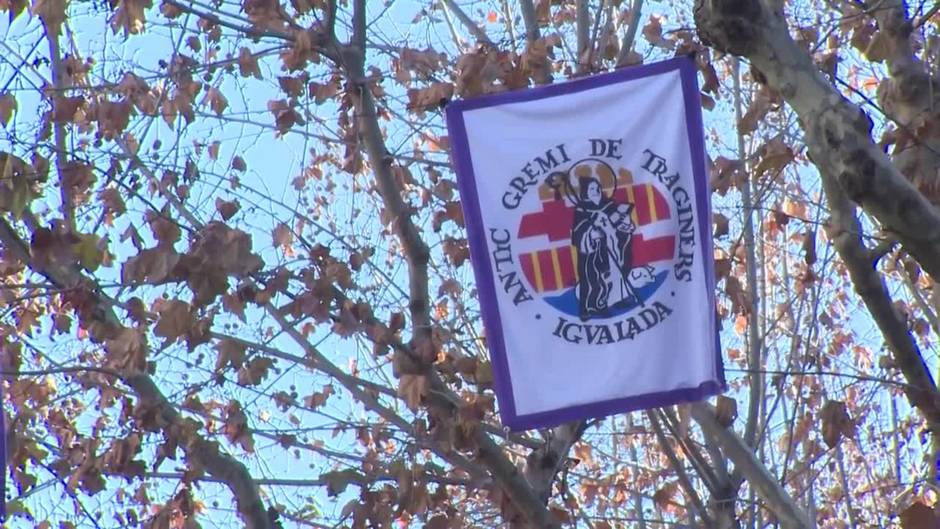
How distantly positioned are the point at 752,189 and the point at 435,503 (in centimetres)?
307

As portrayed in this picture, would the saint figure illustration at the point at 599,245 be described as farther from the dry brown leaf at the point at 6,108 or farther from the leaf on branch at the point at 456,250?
the dry brown leaf at the point at 6,108

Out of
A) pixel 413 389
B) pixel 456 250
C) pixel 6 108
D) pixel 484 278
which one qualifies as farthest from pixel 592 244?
pixel 6 108

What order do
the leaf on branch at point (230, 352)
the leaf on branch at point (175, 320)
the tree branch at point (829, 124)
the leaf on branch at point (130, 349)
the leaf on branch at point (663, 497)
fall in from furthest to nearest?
the leaf on branch at point (663, 497)
the leaf on branch at point (230, 352)
the leaf on branch at point (175, 320)
the leaf on branch at point (130, 349)
the tree branch at point (829, 124)

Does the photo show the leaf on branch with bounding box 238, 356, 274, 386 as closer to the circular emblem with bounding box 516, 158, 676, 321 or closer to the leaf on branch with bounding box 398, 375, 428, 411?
the leaf on branch with bounding box 398, 375, 428, 411

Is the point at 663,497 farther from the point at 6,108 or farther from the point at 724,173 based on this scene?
the point at 6,108

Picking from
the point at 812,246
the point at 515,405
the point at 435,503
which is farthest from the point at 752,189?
the point at 515,405

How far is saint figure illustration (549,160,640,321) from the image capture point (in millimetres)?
5902

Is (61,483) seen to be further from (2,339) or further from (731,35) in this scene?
(731,35)

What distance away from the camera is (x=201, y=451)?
6340mm

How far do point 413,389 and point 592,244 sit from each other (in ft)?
3.70

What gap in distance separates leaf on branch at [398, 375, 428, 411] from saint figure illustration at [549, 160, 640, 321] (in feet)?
3.16

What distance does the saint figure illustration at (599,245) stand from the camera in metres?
5.90

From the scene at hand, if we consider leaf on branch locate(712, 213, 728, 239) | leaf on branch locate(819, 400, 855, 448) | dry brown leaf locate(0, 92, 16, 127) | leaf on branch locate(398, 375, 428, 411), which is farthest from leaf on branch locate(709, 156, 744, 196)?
dry brown leaf locate(0, 92, 16, 127)

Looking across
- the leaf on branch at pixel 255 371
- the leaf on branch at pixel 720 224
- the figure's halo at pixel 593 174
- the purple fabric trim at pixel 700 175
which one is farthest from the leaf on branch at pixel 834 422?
the leaf on branch at pixel 255 371
